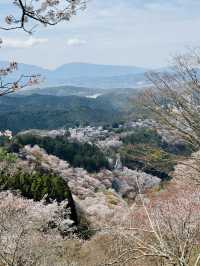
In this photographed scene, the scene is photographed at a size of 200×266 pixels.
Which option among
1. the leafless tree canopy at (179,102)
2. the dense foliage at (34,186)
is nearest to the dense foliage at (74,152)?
the dense foliage at (34,186)

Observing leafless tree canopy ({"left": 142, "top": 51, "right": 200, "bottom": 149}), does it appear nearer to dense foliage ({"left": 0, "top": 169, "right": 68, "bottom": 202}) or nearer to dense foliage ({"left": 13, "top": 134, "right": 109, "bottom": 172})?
dense foliage ({"left": 0, "top": 169, "right": 68, "bottom": 202})

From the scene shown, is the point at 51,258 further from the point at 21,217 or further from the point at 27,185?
the point at 27,185

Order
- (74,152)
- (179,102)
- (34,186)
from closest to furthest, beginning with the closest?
(179,102), (34,186), (74,152)

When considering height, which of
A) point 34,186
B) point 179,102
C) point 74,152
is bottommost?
point 74,152

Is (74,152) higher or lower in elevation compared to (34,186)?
lower

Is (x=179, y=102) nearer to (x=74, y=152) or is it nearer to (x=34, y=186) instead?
(x=34, y=186)

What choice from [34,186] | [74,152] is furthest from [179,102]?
[74,152]

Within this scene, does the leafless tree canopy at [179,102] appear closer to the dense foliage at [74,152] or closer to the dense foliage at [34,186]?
the dense foliage at [34,186]

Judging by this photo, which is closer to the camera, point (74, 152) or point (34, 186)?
point (34, 186)

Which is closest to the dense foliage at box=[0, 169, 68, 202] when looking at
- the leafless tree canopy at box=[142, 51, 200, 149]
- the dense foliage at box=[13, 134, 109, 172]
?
the leafless tree canopy at box=[142, 51, 200, 149]
